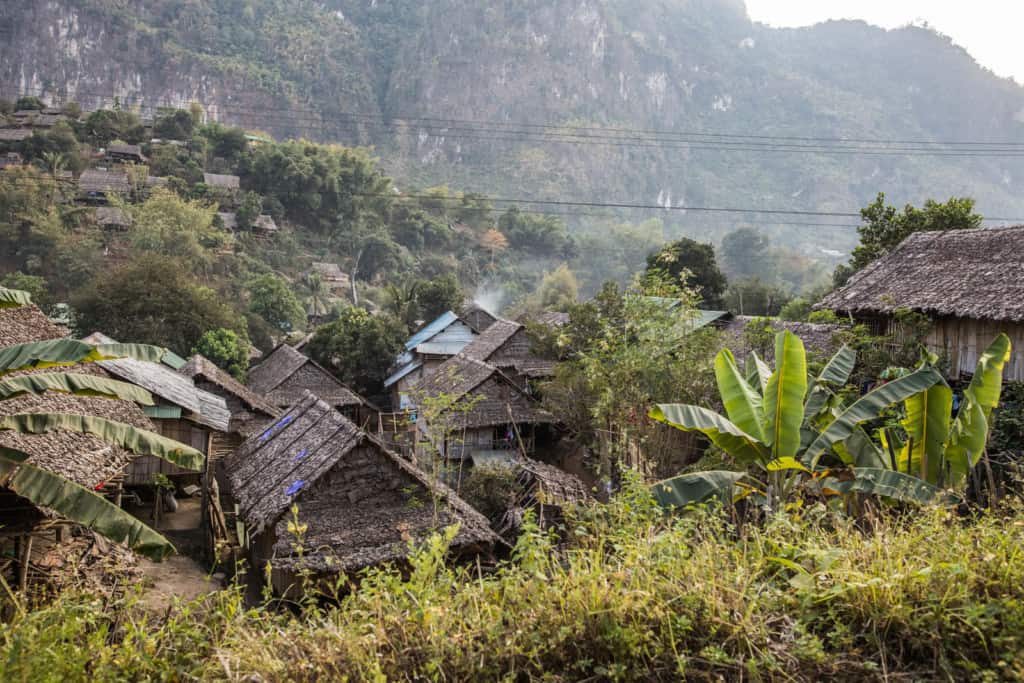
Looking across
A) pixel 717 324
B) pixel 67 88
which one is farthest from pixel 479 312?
pixel 67 88

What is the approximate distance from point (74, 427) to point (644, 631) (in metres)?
5.11

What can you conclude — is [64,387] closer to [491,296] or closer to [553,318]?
[553,318]

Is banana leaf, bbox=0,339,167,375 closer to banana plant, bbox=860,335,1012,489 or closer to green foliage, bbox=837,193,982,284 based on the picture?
banana plant, bbox=860,335,1012,489

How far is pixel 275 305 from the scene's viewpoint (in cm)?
3656

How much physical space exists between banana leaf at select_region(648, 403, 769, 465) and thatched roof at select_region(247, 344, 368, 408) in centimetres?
1824

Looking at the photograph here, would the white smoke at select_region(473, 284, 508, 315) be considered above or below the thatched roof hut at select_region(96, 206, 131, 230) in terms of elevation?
below

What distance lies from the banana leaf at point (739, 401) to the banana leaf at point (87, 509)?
5886 millimetres

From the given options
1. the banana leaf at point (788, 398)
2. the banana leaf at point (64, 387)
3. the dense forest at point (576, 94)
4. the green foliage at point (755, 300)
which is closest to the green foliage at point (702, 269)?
the green foliage at point (755, 300)

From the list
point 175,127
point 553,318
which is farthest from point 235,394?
point 175,127

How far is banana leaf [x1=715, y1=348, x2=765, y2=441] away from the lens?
762cm

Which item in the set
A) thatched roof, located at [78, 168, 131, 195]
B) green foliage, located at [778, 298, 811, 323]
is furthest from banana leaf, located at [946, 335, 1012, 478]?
thatched roof, located at [78, 168, 131, 195]

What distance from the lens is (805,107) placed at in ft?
404

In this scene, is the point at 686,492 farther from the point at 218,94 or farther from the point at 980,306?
the point at 218,94

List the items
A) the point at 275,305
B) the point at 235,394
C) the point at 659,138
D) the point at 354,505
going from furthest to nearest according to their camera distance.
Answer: the point at 659,138 → the point at 275,305 → the point at 235,394 → the point at 354,505
